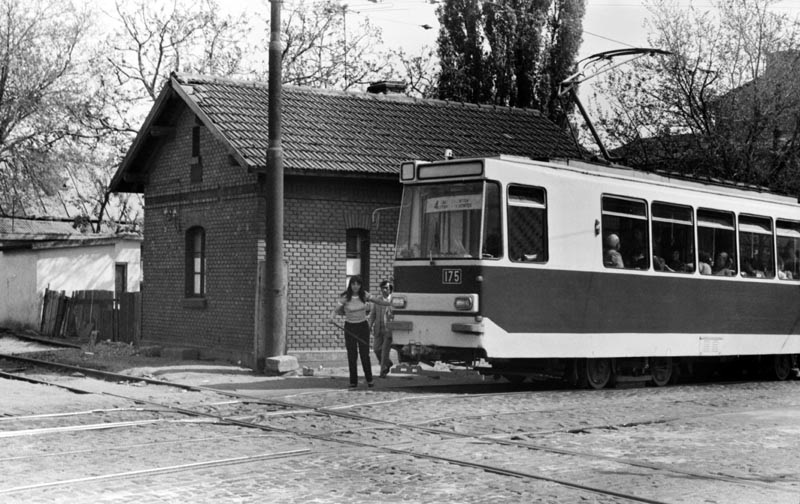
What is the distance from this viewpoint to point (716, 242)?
19.0 metres

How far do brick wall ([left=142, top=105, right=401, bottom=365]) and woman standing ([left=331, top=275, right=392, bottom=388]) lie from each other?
14.4 feet

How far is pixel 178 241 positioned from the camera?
24906 mm

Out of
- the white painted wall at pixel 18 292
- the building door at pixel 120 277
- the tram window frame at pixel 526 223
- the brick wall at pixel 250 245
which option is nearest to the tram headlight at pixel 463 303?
the tram window frame at pixel 526 223

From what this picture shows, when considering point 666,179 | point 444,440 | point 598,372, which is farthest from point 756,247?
point 444,440

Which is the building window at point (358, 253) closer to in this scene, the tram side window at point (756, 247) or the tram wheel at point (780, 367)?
the tram side window at point (756, 247)

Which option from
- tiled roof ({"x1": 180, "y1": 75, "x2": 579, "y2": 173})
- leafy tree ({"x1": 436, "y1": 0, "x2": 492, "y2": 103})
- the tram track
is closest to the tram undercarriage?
the tram track

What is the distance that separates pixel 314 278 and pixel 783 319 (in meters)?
8.82

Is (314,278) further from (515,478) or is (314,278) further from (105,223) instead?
(105,223)

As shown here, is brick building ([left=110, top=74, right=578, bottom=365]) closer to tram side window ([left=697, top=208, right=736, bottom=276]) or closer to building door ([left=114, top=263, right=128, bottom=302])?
tram side window ([left=697, top=208, right=736, bottom=276])

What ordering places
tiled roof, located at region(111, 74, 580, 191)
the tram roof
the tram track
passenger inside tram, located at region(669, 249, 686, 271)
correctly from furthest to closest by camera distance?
tiled roof, located at region(111, 74, 580, 191)
passenger inside tram, located at region(669, 249, 686, 271)
the tram roof
the tram track

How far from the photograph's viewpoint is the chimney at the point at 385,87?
28.0 meters

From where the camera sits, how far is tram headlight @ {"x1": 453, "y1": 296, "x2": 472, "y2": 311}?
15627mm

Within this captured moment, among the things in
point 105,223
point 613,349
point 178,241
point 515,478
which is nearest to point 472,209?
point 613,349

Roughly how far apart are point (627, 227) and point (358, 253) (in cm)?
698
